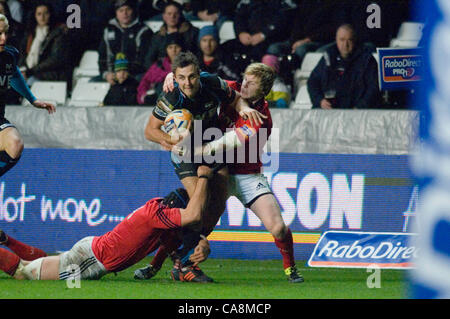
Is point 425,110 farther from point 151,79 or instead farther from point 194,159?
point 151,79

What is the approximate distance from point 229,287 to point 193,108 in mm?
1408

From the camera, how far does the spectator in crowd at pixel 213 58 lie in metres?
9.24

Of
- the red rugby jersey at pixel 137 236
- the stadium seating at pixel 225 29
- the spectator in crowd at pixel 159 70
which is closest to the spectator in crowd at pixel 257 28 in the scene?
the stadium seating at pixel 225 29

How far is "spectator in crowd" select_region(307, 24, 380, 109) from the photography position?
8.57m

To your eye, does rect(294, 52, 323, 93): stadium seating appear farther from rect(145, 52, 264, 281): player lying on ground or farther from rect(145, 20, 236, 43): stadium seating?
rect(145, 52, 264, 281): player lying on ground

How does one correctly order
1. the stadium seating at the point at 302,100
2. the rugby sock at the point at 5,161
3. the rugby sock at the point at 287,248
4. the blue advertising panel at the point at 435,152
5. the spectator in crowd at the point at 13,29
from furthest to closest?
the spectator in crowd at the point at 13,29
the stadium seating at the point at 302,100
the rugby sock at the point at 5,161
the rugby sock at the point at 287,248
the blue advertising panel at the point at 435,152

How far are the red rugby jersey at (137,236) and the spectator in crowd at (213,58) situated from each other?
4103 millimetres

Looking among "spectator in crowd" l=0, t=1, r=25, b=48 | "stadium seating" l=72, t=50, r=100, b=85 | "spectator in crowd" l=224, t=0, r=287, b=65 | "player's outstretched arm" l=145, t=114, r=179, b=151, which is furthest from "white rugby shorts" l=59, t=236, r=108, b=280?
"spectator in crowd" l=0, t=1, r=25, b=48

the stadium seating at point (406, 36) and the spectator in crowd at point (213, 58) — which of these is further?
the stadium seating at point (406, 36)

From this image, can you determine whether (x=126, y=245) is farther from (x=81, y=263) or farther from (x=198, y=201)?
(x=198, y=201)

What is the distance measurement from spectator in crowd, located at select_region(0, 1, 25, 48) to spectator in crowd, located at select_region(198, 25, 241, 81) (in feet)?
10.1

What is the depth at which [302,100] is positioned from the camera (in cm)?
919

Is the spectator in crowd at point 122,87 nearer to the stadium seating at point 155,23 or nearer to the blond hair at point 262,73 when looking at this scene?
the stadium seating at point 155,23
